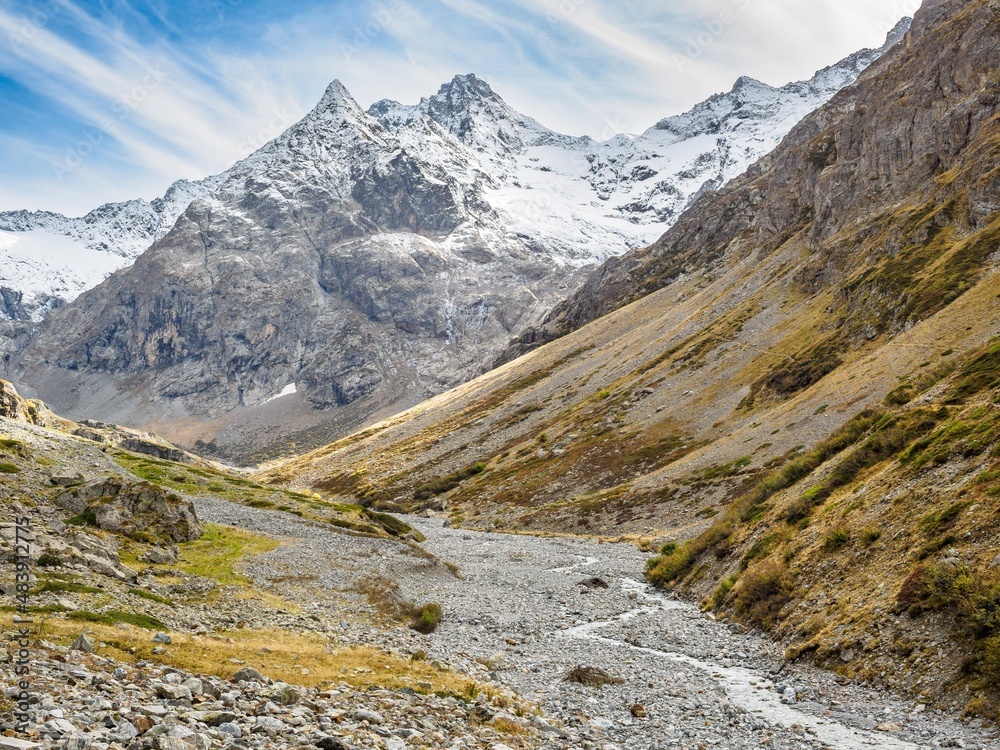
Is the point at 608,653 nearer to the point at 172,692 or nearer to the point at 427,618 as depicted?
the point at 427,618

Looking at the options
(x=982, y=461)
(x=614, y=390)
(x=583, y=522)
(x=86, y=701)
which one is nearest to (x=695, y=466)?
(x=583, y=522)

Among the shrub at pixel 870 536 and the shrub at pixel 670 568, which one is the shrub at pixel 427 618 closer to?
the shrub at pixel 670 568

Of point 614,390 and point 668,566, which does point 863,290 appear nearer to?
point 614,390

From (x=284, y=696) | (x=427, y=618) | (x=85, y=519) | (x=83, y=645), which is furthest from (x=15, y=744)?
(x=85, y=519)

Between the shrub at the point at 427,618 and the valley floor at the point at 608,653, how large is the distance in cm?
64

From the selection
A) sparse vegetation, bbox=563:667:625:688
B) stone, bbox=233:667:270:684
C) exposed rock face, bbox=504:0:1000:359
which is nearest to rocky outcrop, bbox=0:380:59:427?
stone, bbox=233:667:270:684

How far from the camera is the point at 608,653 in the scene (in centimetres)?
2919

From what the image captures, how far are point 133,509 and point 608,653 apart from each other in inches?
1343

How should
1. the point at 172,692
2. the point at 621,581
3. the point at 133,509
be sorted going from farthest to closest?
the point at 621,581
the point at 133,509
the point at 172,692

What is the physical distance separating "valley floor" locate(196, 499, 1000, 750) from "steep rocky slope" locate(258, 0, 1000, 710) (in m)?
1.69

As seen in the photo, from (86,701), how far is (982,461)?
29.5 meters

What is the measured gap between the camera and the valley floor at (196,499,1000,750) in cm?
1827

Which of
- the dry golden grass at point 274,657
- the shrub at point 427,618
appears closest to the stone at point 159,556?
the dry golden grass at point 274,657

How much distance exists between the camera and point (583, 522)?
84.1 m
